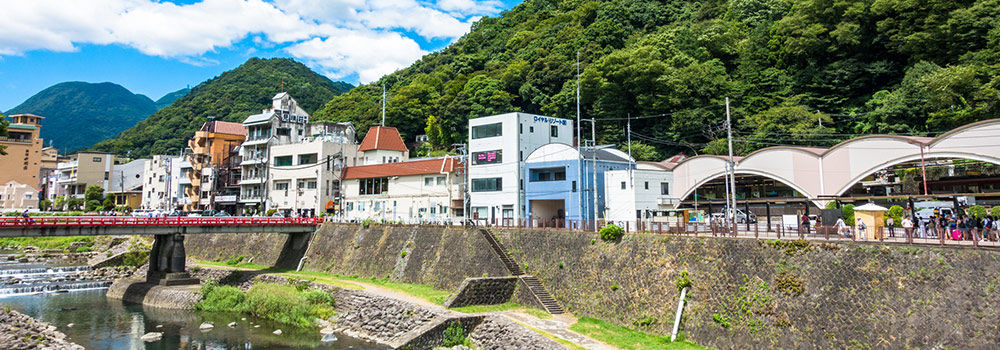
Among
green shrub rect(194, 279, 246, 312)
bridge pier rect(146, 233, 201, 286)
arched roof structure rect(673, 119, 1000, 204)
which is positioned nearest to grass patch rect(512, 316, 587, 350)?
green shrub rect(194, 279, 246, 312)

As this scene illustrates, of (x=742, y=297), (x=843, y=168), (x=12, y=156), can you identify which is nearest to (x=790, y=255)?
(x=742, y=297)

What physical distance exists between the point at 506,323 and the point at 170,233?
94.7 feet

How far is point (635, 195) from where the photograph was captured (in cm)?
3791

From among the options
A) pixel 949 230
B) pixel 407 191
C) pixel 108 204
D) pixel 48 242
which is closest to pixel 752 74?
pixel 407 191

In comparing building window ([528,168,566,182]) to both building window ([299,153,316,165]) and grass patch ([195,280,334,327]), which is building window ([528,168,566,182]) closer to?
grass patch ([195,280,334,327])

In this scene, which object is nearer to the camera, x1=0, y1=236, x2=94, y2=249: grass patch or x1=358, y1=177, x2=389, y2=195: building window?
x1=358, y1=177, x2=389, y2=195: building window

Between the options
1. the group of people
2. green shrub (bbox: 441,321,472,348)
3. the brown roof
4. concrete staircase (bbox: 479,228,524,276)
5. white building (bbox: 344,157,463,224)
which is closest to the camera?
the group of people

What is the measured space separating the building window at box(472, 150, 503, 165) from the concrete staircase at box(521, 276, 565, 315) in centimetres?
1522

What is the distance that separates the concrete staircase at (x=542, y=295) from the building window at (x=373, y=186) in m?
25.8

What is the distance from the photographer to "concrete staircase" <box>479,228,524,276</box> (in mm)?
31500

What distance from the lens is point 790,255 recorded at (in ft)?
68.8

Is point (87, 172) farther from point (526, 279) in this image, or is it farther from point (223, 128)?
point (526, 279)

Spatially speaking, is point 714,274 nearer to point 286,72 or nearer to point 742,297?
point 742,297

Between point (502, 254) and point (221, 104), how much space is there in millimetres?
108356
